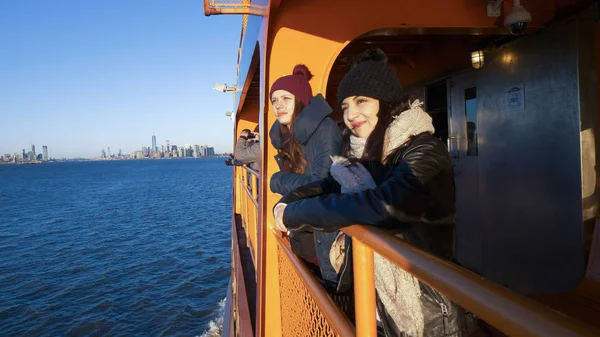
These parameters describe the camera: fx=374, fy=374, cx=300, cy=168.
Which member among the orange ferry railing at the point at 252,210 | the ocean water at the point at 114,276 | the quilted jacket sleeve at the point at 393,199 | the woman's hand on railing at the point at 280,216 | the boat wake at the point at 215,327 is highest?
the quilted jacket sleeve at the point at 393,199

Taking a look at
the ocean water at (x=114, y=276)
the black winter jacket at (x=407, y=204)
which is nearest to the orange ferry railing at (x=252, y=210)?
the black winter jacket at (x=407, y=204)

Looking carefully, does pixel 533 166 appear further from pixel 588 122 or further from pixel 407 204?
pixel 407 204

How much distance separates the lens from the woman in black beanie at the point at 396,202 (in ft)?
4.42

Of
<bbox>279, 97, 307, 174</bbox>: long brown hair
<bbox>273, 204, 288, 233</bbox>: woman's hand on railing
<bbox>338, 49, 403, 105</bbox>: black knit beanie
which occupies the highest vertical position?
<bbox>338, 49, 403, 105</bbox>: black knit beanie

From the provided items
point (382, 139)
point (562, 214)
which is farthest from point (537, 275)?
point (382, 139)

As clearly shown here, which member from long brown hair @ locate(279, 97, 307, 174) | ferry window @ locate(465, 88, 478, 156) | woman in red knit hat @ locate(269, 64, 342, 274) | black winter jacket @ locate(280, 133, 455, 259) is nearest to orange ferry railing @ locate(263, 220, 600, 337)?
black winter jacket @ locate(280, 133, 455, 259)

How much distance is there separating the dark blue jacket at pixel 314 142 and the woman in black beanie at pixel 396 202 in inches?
22.2

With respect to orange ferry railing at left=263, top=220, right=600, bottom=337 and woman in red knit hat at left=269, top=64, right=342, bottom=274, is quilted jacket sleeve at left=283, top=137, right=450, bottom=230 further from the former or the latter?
woman in red knit hat at left=269, top=64, right=342, bottom=274

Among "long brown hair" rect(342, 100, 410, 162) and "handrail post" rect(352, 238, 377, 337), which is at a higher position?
"long brown hair" rect(342, 100, 410, 162)

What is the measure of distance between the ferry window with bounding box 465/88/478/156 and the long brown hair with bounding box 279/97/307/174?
3.18 metres

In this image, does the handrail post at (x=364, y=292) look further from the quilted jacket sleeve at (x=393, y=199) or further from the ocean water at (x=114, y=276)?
the ocean water at (x=114, y=276)

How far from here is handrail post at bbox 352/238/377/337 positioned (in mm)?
1151

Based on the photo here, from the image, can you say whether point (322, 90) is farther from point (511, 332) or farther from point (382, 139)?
point (511, 332)

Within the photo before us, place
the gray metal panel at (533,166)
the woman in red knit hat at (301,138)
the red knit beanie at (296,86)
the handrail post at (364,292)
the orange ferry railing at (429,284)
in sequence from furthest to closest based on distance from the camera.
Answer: the gray metal panel at (533,166), the red knit beanie at (296,86), the woman in red knit hat at (301,138), the handrail post at (364,292), the orange ferry railing at (429,284)
